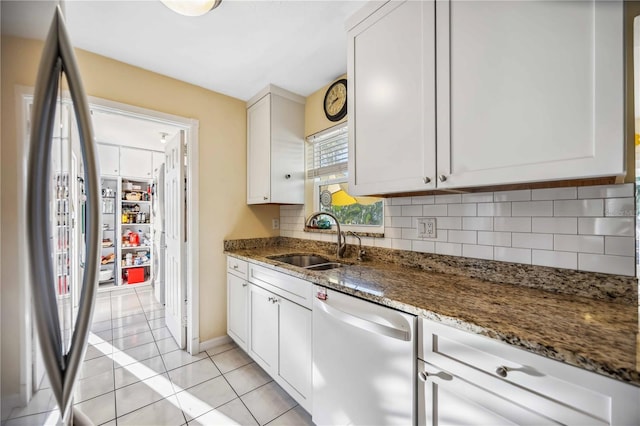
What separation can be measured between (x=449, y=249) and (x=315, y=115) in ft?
5.56

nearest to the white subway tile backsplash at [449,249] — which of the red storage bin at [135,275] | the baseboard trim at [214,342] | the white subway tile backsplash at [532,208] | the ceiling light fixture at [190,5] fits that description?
the white subway tile backsplash at [532,208]

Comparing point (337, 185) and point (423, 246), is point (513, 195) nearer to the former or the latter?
point (423, 246)

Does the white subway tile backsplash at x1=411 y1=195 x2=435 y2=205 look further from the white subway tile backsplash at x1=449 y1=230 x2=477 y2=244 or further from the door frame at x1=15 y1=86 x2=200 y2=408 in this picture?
the door frame at x1=15 y1=86 x2=200 y2=408

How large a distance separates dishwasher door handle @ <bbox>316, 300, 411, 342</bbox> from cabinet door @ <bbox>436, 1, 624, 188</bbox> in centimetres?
66

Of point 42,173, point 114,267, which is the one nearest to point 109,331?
point 114,267

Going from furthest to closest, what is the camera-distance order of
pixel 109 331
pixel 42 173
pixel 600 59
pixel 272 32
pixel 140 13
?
pixel 109 331, pixel 272 32, pixel 140 13, pixel 600 59, pixel 42 173

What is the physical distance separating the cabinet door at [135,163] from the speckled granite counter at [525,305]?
13.3ft

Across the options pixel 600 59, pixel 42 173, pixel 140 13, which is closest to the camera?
pixel 42 173

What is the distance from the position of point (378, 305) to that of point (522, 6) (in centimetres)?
126

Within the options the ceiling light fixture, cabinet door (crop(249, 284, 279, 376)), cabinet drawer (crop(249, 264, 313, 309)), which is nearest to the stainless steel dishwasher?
cabinet drawer (crop(249, 264, 313, 309))

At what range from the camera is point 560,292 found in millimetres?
1116

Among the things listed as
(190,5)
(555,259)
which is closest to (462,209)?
(555,259)

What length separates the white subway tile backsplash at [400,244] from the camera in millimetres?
1715

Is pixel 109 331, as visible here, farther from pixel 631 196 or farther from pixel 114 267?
pixel 631 196
